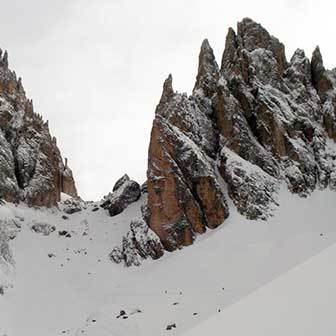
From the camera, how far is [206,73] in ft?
149

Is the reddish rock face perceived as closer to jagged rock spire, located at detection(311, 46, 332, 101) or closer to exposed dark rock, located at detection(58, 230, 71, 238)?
exposed dark rock, located at detection(58, 230, 71, 238)

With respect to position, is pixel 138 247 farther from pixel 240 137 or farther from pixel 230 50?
pixel 230 50

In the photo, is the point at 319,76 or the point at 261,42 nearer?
the point at 319,76

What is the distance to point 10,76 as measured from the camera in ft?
157

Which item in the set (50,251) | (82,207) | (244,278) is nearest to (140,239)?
(50,251)

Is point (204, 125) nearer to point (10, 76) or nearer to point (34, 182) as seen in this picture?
point (34, 182)

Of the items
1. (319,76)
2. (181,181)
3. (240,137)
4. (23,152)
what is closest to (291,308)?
(181,181)

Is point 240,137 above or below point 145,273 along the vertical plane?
above

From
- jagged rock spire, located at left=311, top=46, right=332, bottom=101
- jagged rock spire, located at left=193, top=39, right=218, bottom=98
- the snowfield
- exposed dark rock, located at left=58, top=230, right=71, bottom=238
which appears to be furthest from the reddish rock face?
jagged rock spire, located at left=311, top=46, right=332, bottom=101

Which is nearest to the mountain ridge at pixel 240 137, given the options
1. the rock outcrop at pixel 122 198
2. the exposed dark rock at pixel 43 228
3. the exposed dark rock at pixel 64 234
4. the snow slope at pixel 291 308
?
the rock outcrop at pixel 122 198

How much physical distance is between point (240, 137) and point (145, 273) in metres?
15.3

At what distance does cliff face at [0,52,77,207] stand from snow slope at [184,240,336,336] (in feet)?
122

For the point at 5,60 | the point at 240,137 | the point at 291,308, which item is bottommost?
the point at 291,308

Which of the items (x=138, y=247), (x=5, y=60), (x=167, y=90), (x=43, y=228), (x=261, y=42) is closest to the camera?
(x=138, y=247)
